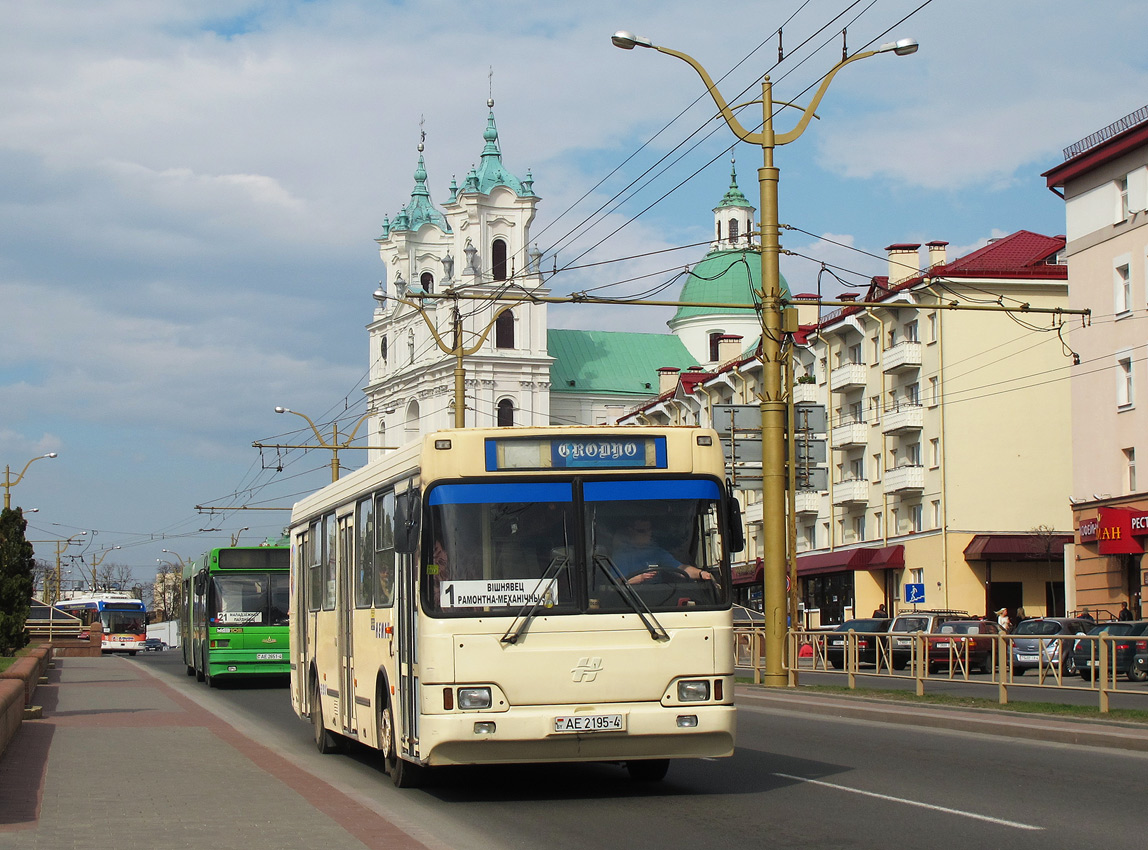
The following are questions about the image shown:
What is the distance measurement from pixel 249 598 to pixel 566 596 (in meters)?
20.5

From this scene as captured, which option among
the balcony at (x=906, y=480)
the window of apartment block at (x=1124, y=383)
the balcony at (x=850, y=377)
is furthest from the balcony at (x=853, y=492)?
the window of apartment block at (x=1124, y=383)

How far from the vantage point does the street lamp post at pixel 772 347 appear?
2308cm

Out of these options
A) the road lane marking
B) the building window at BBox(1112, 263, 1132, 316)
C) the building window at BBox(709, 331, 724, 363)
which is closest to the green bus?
the road lane marking

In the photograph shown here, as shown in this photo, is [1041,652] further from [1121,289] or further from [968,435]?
[968,435]

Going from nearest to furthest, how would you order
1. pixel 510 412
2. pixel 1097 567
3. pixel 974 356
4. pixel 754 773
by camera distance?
pixel 754 773, pixel 1097 567, pixel 974 356, pixel 510 412

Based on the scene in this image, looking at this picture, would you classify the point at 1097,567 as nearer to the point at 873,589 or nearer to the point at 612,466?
the point at 873,589

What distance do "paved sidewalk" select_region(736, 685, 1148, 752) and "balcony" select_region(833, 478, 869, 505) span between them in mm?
41004

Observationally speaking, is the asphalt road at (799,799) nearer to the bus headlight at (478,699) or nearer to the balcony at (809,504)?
the bus headlight at (478,699)

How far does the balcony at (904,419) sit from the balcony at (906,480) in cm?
150

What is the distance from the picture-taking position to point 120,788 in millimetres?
12039

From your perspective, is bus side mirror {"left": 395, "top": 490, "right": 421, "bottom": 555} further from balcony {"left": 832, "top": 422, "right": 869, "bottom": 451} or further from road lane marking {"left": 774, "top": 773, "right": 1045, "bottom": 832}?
balcony {"left": 832, "top": 422, "right": 869, "bottom": 451}

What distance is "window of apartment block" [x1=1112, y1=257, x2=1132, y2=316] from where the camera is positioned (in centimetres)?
4353

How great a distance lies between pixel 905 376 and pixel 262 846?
54.3 metres

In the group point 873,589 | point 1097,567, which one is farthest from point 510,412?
point 1097,567
